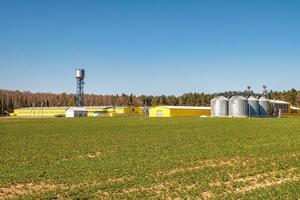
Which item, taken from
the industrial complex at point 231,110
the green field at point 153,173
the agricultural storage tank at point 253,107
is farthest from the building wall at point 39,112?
the green field at point 153,173

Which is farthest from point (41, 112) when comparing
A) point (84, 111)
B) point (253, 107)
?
point (253, 107)

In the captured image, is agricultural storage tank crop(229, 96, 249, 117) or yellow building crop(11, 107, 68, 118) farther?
yellow building crop(11, 107, 68, 118)

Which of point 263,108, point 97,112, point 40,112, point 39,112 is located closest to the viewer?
point 263,108

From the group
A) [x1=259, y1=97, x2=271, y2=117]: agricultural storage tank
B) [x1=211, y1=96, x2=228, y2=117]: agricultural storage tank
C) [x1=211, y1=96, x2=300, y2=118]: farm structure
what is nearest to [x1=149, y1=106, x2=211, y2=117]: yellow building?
[x1=211, y1=96, x2=300, y2=118]: farm structure

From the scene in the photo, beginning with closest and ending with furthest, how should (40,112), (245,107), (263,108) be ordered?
(245,107) → (263,108) → (40,112)

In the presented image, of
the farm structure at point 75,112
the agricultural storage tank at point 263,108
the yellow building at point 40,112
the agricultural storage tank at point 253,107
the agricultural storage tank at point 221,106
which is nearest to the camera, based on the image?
the agricultural storage tank at point 253,107

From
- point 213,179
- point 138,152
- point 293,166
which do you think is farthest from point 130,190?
point 138,152

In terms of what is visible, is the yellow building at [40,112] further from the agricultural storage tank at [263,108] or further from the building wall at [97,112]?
the agricultural storage tank at [263,108]

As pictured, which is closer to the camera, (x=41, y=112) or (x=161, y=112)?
(x=161, y=112)

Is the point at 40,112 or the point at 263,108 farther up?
the point at 263,108

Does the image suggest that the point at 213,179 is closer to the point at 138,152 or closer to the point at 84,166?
the point at 84,166

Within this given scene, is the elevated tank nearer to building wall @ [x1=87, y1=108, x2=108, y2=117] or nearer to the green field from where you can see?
building wall @ [x1=87, y1=108, x2=108, y2=117]

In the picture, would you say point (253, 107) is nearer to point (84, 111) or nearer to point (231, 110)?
point (231, 110)

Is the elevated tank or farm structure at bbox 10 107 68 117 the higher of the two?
the elevated tank
